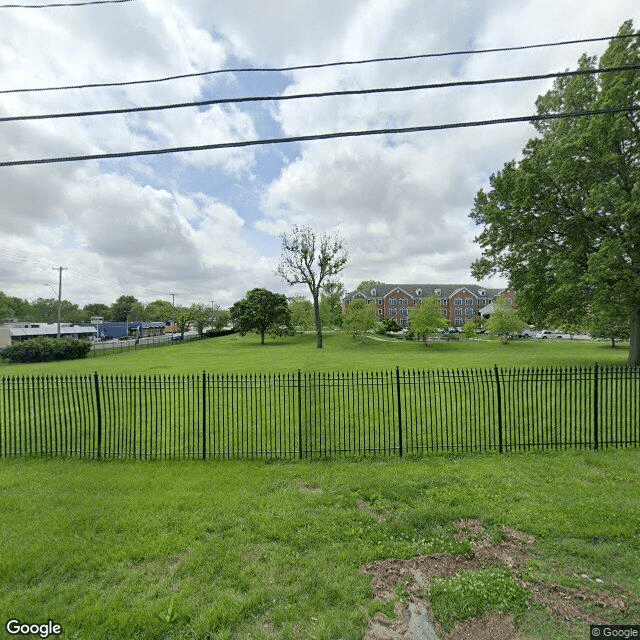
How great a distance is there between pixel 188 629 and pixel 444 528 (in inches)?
132

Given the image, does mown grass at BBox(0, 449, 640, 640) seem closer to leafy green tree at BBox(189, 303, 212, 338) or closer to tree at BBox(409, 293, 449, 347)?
tree at BBox(409, 293, 449, 347)

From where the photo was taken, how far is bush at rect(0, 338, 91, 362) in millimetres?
30562

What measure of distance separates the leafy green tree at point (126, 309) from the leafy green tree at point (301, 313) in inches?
3171

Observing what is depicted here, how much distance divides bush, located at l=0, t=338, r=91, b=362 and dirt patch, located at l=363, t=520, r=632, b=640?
37664 mm

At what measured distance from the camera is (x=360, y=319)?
4672cm

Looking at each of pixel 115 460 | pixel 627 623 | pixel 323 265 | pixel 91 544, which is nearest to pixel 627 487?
pixel 627 623

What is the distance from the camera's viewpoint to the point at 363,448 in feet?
24.8

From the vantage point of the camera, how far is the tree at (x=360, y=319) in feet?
154

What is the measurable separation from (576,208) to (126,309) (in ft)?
445

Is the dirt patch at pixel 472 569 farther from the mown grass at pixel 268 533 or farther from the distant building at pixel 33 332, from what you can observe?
the distant building at pixel 33 332

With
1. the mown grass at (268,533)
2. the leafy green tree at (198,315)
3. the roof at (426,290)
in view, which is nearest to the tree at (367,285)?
the roof at (426,290)

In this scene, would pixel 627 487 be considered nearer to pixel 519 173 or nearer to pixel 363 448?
pixel 363 448

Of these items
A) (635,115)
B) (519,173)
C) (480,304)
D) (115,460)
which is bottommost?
(115,460)

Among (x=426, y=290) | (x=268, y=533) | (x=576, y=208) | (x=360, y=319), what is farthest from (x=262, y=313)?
(x=426, y=290)
